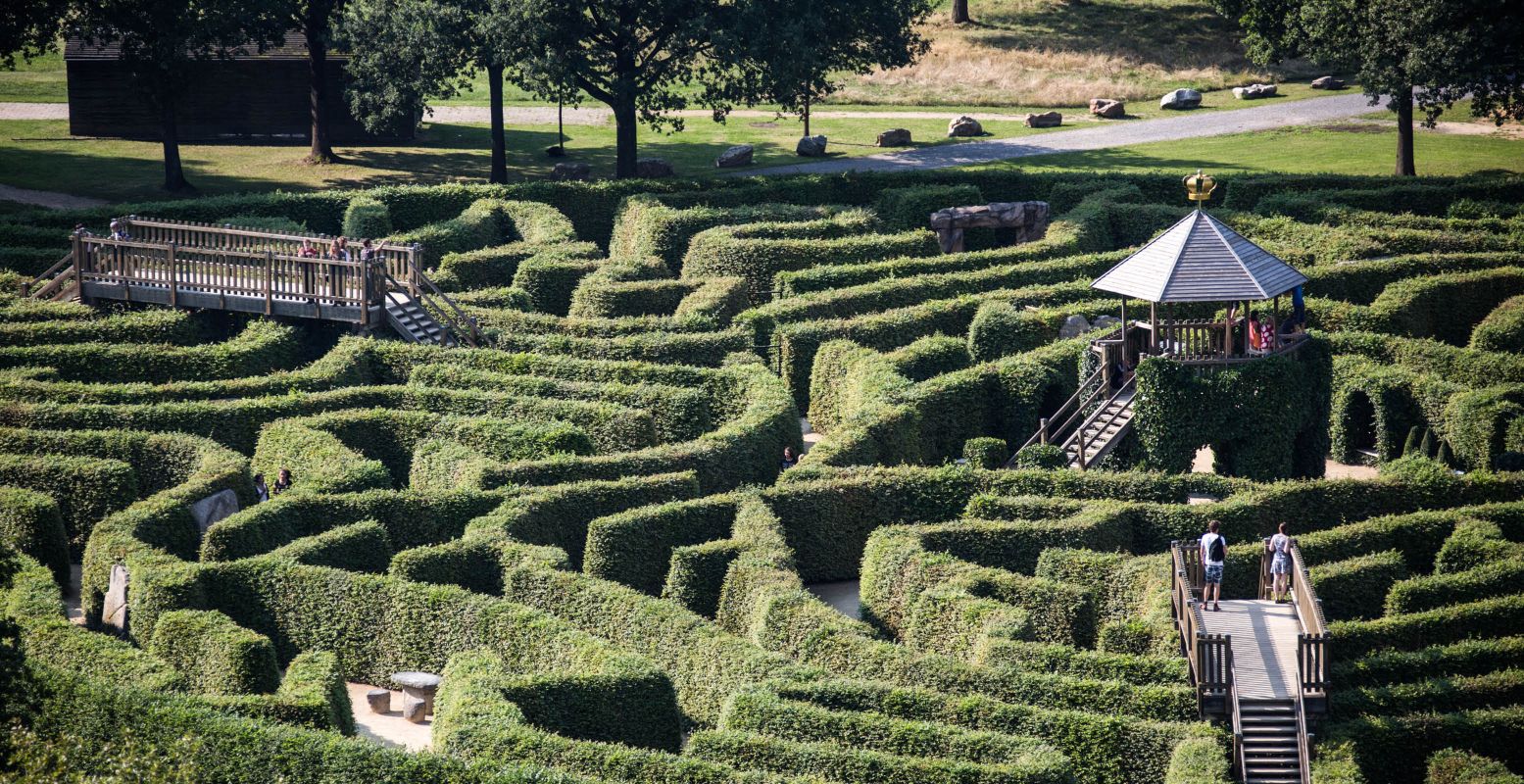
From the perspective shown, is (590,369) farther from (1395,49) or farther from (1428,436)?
(1395,49)

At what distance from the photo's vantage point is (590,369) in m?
52.6

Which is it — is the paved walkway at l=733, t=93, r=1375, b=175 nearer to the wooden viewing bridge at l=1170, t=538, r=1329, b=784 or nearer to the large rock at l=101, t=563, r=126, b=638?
the large rock at l=101, t=563, r=126, b=638

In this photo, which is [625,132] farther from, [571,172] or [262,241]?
[262,241]

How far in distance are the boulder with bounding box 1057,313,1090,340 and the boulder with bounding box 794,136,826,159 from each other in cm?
3222

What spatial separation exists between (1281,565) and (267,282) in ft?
108

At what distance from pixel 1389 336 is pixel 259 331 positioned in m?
35.0

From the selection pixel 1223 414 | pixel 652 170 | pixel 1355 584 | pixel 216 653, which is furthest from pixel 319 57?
pixel 1355 584

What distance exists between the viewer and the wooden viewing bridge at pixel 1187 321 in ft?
155

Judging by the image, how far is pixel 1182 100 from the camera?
96375 mm

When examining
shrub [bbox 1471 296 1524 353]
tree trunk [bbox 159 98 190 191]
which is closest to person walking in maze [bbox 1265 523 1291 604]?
shrub [bbox 1471 296 1524 353]

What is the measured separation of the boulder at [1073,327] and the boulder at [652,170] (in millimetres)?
30298

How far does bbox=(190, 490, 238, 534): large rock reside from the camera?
43.2 m

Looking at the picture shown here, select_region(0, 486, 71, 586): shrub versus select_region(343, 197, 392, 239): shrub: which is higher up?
select_region(343, 197, 392, 239): shrub

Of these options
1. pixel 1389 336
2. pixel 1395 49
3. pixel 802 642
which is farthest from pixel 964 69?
pixel 802 642
